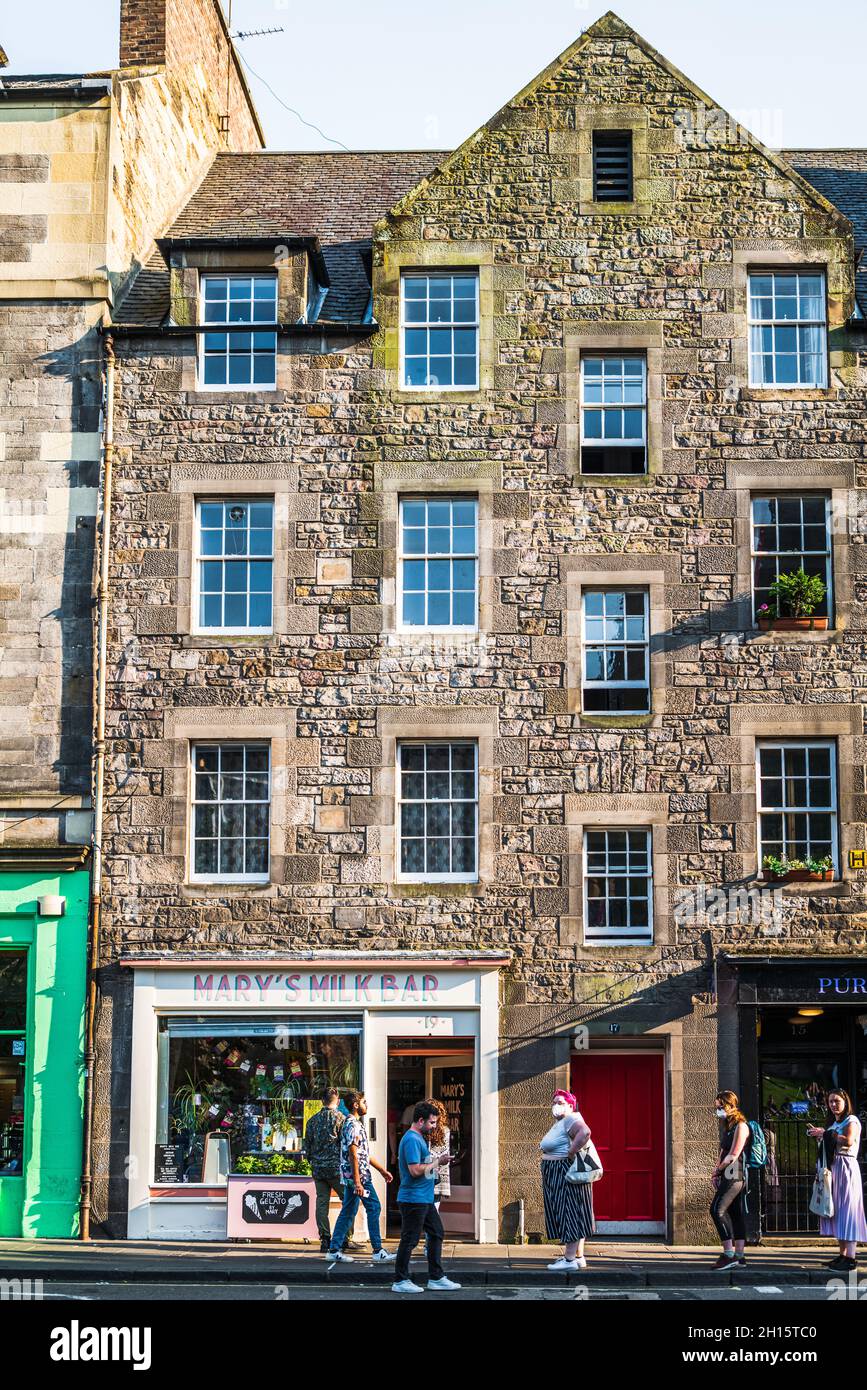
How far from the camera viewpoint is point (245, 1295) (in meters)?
14.8

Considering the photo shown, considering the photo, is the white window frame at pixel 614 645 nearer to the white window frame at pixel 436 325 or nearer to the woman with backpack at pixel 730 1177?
the white window frame at pixel 436 325

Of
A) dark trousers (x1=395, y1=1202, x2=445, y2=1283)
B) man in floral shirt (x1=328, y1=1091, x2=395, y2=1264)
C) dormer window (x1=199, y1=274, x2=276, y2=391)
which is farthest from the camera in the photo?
dormer window (x1=199, y1=274, x2=276, y2=391)

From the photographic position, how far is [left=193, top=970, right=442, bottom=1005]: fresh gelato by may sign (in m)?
19.7

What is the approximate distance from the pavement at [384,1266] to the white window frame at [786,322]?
1056 cm

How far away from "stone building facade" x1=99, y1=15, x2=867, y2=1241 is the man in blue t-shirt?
4629mm

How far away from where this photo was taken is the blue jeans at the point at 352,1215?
53.4ft

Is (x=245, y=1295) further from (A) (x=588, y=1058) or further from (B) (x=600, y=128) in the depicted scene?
(B) (x=600, y=128)

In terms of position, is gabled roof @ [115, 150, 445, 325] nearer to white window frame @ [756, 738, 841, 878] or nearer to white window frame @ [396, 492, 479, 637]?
white window frame @ [396, 492, 479, 637]

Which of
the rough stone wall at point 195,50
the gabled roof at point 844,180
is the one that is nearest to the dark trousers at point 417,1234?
the gabled roof at point 844,180

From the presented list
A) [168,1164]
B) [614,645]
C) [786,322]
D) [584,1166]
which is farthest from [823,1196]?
[786,322]

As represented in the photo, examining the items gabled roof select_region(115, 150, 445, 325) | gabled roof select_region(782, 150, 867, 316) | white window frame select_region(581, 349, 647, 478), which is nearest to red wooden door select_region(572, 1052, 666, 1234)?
white window frame select_region(581, 349, 647, 478)

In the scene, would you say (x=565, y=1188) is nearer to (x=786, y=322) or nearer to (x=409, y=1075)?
(x=409, y=1075)

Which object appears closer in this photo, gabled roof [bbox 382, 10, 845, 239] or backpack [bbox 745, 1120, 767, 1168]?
backpack [bbox 745, 1120, 767, 1168]

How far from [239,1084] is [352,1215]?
3811 mm
